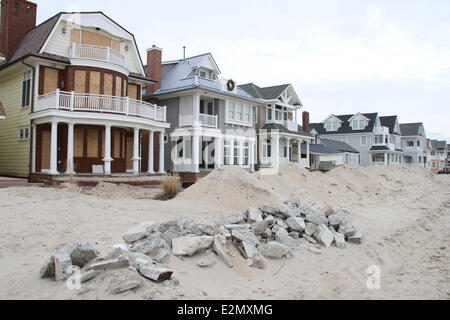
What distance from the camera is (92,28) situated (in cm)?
2038

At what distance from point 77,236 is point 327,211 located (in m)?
7.48

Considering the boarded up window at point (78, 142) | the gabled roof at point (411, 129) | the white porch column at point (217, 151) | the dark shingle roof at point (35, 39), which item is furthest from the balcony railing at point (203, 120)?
the gabled roof at point (411, 129)

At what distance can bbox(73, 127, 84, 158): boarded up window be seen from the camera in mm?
19344

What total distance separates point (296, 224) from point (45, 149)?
15.5 m

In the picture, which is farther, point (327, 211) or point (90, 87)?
point (90, 87)

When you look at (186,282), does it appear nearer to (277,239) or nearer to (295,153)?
(277,239)

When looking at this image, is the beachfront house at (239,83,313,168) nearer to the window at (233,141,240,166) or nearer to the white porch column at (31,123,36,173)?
the window at (233,141,240,166)

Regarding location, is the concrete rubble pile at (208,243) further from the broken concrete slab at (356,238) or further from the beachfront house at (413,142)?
the beachfront house at (413,142)

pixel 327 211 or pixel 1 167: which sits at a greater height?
pixel 1 167

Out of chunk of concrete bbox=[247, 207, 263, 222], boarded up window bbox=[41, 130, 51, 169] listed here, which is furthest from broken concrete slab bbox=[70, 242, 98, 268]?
boarded up window bbox=[41, 130, 51, 169]

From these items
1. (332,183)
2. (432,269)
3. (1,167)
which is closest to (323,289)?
(432,269)

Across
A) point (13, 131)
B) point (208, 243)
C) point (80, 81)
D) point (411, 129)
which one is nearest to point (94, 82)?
point (80, 81)
